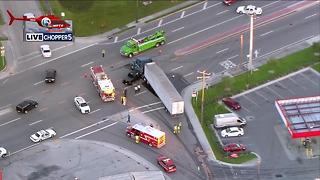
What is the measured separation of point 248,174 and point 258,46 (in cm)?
4257

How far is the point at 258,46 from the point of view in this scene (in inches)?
5999

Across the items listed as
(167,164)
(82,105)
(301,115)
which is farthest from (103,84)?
(301,115)

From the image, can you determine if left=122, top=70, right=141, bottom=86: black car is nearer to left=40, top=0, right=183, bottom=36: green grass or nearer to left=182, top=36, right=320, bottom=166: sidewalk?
left=182, top=36, right=320, bottom=166: sidewalk

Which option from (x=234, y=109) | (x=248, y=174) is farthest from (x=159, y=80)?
(x=248, y=174)

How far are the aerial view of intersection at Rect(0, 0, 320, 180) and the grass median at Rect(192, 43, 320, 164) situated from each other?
22 centimetres

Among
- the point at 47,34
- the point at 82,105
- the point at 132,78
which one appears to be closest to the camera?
the point at 82,105

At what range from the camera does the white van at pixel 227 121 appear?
127062 millimetres

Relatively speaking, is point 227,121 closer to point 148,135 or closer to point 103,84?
point 148,135

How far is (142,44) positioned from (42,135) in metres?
34.8

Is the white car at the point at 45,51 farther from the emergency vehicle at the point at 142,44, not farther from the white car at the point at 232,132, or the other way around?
the white car at the point at 232,132

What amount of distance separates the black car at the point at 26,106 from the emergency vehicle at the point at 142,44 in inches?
962

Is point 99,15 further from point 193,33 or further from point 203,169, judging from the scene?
point 203,169

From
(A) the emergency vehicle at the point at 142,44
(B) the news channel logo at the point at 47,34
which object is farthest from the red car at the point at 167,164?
Answer: (B) the news channel logo at the point at 47,34

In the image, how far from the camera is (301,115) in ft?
406
